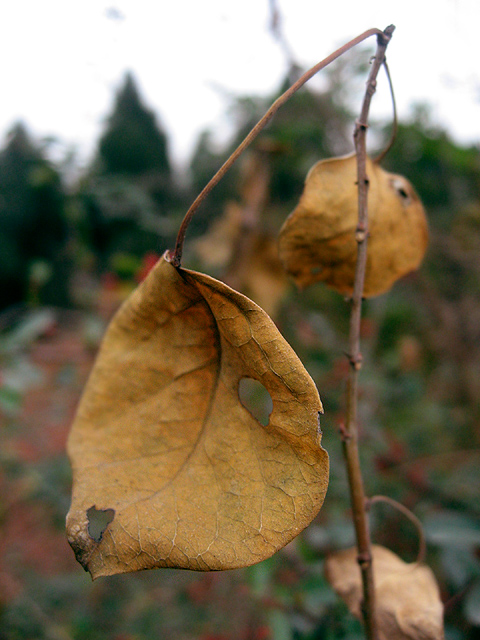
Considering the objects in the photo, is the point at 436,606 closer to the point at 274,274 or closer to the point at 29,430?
the point at 274,274

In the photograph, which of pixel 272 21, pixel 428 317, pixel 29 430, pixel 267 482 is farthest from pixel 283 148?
pixel 29 430

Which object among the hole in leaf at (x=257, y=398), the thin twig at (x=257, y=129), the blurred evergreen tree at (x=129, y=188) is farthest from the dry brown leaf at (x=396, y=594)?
the blurred evergreen tree at (x=129, y=188)

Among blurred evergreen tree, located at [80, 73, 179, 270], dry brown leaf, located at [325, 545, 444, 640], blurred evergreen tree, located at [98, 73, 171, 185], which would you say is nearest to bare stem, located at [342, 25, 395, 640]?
dry brown leaf, located at [325, 545, 444, 640]

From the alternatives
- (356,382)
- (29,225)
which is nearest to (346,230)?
(356,382)

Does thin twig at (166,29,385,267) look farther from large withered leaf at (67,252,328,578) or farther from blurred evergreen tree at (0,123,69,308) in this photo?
blurred evergreen tree at (0,123,69,308)

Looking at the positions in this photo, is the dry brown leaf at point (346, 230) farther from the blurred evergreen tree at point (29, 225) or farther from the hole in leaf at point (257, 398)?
the blurred evergreen tree at point (29, 225)

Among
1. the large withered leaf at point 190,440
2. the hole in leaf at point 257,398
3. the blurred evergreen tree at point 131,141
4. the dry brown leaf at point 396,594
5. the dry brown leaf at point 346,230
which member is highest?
the blurred evergreen tree at point 131,141
